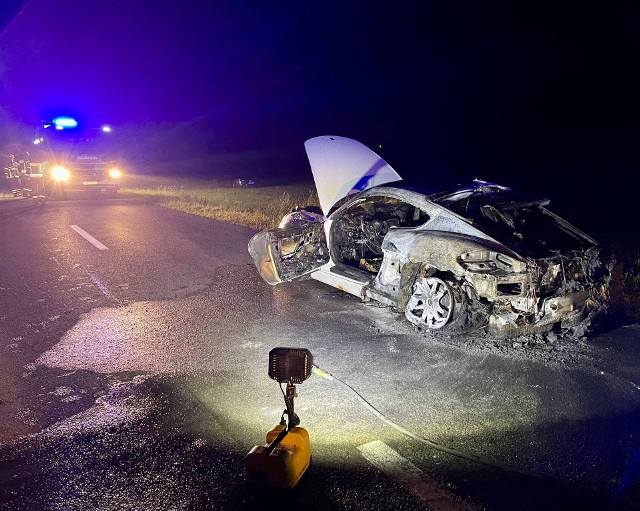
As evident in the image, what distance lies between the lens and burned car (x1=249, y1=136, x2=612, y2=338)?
4.72 m

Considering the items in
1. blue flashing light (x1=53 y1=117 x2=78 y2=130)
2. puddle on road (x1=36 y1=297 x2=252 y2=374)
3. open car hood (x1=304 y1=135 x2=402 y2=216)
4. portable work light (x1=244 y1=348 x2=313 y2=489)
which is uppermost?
blue flashing light (x1=53 y1=117 x2=78 y2=130)

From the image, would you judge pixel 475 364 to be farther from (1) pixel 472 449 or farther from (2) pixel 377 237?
(2) pixel 377 237

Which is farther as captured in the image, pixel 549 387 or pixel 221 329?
pixel 221 329

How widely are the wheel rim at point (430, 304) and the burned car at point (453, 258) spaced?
0.01m

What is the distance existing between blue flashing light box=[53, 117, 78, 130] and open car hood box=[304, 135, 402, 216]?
53.2 feet

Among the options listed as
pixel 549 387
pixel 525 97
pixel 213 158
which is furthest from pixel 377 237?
pixel 213 158

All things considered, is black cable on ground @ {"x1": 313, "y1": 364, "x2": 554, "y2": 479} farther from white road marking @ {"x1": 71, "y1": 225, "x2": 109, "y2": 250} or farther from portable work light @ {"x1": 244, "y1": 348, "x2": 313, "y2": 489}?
white road marking @ {"x1": 71, "y1": 225, "x2": 109, "y2": 250}

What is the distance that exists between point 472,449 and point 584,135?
35659 millimetres

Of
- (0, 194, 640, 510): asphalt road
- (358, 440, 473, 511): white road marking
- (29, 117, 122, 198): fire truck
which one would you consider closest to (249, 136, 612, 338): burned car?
(0, 194, 640, 510): asphalt road

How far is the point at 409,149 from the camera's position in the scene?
1861 inches

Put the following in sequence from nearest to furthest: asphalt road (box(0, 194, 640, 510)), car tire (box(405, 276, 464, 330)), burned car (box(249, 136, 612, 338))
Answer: asphalt road (box(0, 194, 640, 510)), burned car (box(249, 136, 612, 338)), car tire (box(405, 276, 464, 330))

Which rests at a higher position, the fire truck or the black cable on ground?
the fire truck

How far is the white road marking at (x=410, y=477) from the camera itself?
2738mm

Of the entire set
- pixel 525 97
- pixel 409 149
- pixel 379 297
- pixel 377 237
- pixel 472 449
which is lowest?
pixel 472 449
